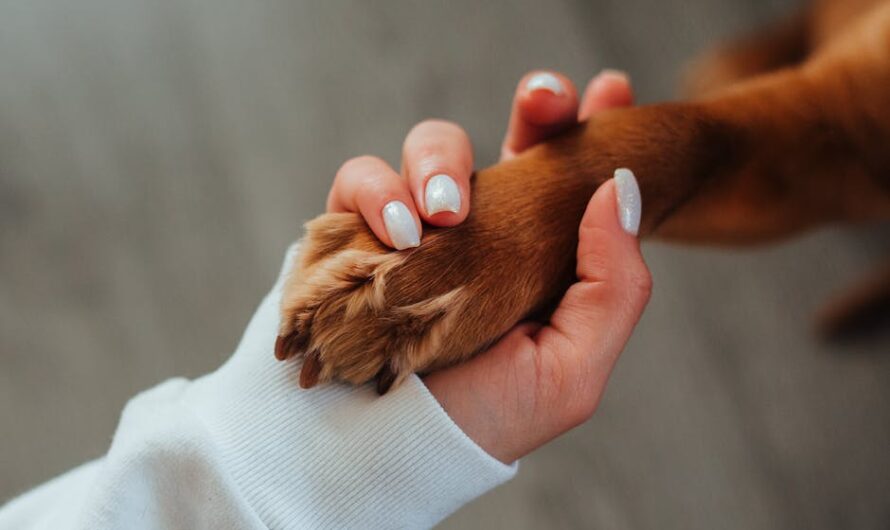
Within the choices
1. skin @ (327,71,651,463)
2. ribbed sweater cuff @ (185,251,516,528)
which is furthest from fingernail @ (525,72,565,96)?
ribbed sweater cuff @ (185,251,516,528)

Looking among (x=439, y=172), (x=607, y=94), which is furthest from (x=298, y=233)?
(x=439, y=172)

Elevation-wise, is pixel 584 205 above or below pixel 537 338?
above

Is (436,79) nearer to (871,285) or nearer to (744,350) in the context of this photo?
(744,350)

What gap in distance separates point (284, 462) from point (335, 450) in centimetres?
5

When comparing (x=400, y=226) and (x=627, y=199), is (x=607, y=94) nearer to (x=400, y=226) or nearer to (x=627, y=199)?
(x=627, y=199)

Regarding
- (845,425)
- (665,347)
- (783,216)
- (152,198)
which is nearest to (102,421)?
(152,198)

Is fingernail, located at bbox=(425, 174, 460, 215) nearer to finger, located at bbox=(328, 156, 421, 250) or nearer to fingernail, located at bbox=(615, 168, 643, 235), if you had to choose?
finger, located at bbox=(328, 156, 421, 250)

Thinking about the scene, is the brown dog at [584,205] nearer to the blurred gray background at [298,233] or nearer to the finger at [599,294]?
the finger at [599,294]

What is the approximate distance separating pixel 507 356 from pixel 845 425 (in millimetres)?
933

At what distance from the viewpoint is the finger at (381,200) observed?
0.69 m

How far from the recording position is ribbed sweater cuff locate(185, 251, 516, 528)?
2.35 feet

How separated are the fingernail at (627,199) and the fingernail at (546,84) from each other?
0.45ft

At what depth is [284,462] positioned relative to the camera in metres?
0.72

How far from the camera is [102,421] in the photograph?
1354 mm
